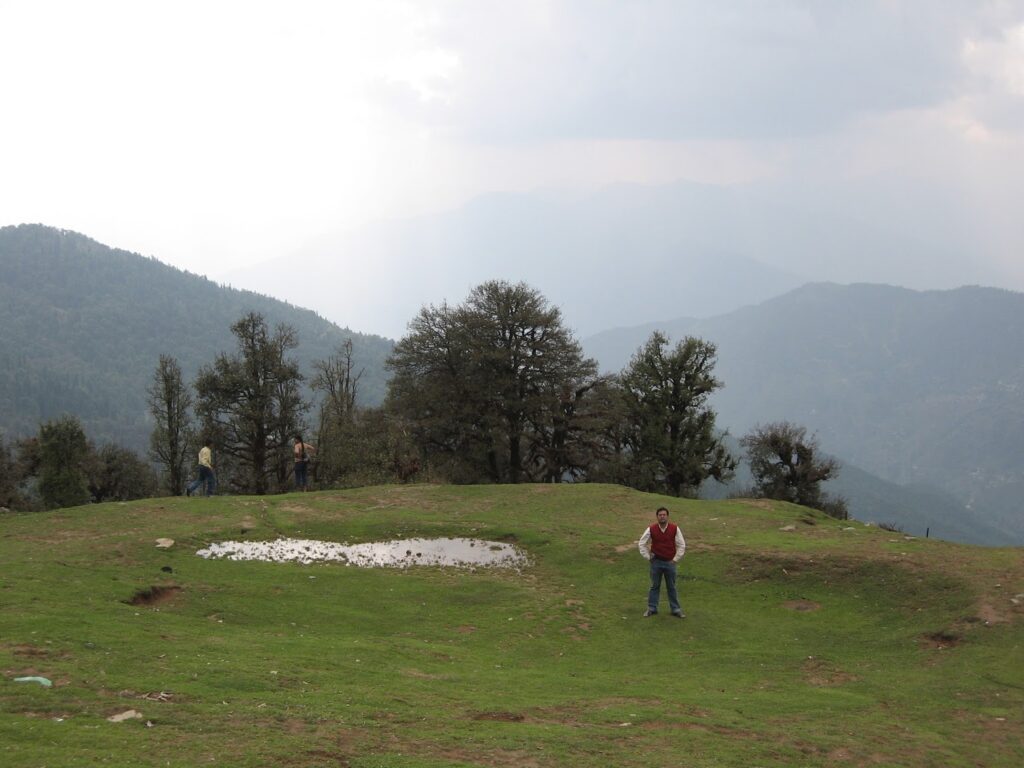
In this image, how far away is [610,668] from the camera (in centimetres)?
1711

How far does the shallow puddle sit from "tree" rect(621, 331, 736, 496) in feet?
103

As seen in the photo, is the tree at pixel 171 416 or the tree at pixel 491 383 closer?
the tree at pixel 491 383

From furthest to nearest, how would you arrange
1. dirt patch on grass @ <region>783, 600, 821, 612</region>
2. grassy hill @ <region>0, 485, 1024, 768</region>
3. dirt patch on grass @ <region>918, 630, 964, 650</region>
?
dirt patch on grass @ <region>783, 600, 821, 612</region> → dirt patch on grass @ <region>918, 630, 964, 650</region> → grassy hill @ <region>0, 485, 1024, 768</region>

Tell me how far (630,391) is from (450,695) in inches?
1844

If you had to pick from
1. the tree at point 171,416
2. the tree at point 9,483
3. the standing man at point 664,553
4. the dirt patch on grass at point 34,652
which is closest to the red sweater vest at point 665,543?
the standing man at point 664,553

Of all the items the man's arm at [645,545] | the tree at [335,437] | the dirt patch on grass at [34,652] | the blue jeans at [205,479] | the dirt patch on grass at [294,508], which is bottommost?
the dirt patch on grass at [34,652]

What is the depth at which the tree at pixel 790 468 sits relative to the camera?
58.8m

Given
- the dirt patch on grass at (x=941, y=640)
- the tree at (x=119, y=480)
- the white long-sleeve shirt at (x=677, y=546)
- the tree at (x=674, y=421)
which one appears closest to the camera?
the dirt patch on grass at (x=941, y=640)

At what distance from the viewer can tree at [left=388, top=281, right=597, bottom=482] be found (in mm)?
53531

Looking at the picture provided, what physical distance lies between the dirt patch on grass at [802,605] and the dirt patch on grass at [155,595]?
16.7 m

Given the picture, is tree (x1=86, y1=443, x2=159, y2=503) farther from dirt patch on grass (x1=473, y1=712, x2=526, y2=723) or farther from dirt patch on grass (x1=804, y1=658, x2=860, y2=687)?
dirt patch on grass (x1=804, y1=658, x2=860, y2=687)

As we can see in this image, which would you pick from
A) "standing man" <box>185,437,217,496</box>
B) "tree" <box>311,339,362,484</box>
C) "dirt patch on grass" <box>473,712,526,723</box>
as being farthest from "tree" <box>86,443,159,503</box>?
"dirt patch on grass" <box>473,712,526,723</box>

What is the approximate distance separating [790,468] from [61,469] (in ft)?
161

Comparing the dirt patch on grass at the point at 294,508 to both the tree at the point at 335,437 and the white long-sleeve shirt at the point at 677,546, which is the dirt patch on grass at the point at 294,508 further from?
the tree at the point at 335,437
